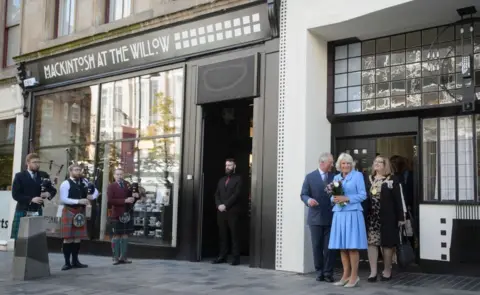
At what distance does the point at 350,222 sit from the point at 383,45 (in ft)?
11.1

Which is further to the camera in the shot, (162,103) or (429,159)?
(162,103)

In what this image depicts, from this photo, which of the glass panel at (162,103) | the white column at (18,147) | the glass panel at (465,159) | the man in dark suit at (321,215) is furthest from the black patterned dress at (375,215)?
the white column at (18,147)

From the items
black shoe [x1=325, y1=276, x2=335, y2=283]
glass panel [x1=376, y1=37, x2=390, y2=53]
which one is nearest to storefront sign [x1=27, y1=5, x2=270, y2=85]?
glass panel [x1=376, y1=37, x2=390, y2=53]

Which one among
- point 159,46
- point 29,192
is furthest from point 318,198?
point 159,46

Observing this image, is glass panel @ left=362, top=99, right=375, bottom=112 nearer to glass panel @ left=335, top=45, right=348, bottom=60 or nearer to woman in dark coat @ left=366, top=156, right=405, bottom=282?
glass panel @ left=335, top=45, right=348, bottom=60

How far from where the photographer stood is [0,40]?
1543cm

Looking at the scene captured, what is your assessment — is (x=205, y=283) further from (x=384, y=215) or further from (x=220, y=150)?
(x=220, y=150)

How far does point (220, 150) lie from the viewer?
10805 mm

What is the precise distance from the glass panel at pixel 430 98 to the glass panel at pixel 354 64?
4.10 feet

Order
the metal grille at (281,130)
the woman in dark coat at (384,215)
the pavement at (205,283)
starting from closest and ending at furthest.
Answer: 1. the pavement at (205,283)
2. the woman in dark coat at (384,215)
3. the metal grille at (281,130)

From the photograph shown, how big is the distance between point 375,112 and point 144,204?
17.0ft

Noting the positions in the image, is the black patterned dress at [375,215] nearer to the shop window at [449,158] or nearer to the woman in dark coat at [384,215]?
the woman in dark coat at [384,215]

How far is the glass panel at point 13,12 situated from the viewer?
49.9 feet

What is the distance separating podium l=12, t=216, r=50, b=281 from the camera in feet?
26.8
